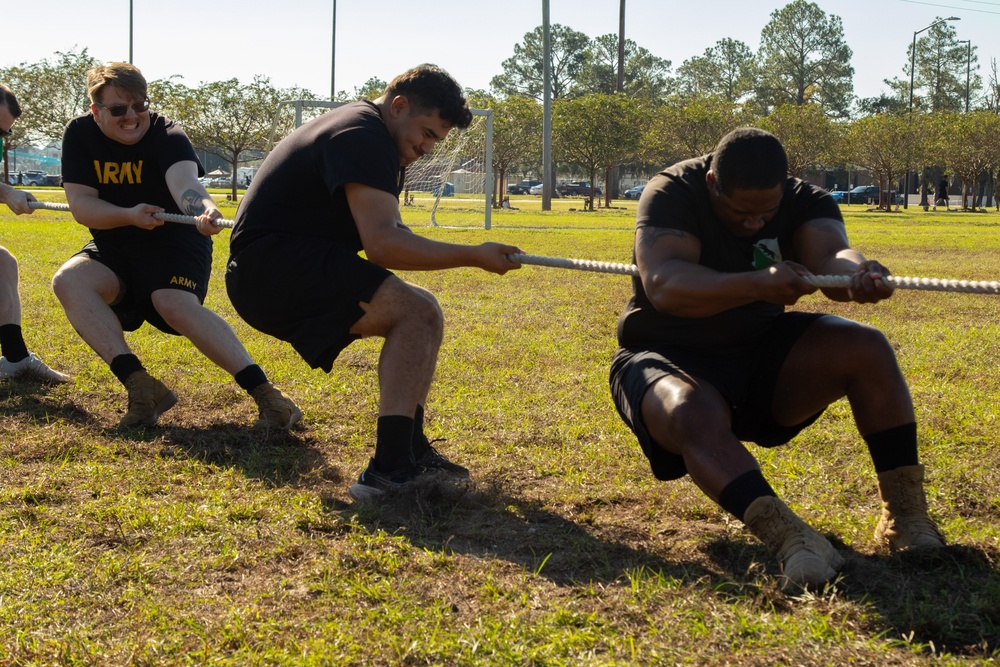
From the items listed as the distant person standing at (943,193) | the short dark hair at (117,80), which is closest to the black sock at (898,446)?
the short dark hair at (117,80)

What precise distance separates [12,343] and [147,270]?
1.26 metres

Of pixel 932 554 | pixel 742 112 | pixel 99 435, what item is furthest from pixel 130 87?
pixel 742 112

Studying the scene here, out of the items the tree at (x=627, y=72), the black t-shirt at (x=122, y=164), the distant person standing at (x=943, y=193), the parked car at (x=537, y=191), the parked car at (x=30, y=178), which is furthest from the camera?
the tree at (x=627, y=72)

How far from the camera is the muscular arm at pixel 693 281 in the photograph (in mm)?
3117

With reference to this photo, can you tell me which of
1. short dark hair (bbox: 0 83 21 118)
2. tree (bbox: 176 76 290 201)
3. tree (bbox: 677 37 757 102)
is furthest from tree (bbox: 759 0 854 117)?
short dark hair (bbox: 0 83 21 118)

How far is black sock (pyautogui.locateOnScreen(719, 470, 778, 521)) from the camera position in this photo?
3055 mm

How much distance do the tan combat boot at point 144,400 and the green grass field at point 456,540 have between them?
102 millimetres

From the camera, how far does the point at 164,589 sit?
297 cm

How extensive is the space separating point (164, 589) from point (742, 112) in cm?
4776

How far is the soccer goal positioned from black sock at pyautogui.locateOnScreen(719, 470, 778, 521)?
13592mm

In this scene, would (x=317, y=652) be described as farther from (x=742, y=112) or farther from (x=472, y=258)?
(x=742, y=112)

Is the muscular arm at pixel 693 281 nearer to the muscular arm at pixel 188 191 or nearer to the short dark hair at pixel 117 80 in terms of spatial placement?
the muscular arm at pixel 188 191

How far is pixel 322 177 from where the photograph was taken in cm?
390

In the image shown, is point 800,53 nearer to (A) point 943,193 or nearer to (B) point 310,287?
(A) point 943,193
